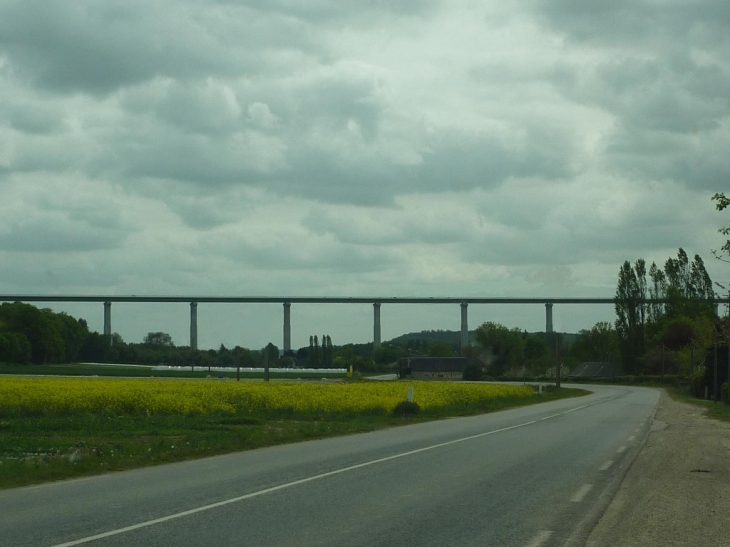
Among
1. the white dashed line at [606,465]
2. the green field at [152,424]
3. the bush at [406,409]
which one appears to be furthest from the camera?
the bush at [406,409]

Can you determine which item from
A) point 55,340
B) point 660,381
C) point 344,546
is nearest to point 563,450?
point 344,546

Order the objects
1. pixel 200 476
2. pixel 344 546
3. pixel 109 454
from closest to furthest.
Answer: pixel 344 546 < pixel 200 476 < pixel 109 454

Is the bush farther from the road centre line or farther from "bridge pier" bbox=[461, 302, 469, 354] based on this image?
"bridge pier" bbox=[461, 302, 469, 354]

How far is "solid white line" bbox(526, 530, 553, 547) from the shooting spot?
937cm

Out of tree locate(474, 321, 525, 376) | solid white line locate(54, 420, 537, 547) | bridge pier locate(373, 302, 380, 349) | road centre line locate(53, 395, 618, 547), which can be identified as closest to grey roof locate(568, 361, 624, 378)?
tree locate(474, 321, 525, 376)

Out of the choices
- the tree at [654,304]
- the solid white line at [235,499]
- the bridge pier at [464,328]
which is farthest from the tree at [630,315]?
the solid white line at [235,499]

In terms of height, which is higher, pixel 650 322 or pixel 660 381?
pixel 650 322

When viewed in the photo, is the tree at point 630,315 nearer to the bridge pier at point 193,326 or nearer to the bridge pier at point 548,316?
the bridge pier at point 548,316

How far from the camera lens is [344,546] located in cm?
911

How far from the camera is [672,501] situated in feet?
41.2

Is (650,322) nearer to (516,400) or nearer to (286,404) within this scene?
(516,400)

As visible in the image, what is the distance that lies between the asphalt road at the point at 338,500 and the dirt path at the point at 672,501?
0.30 meters

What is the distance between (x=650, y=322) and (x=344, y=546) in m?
112

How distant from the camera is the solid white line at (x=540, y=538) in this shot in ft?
30.7
